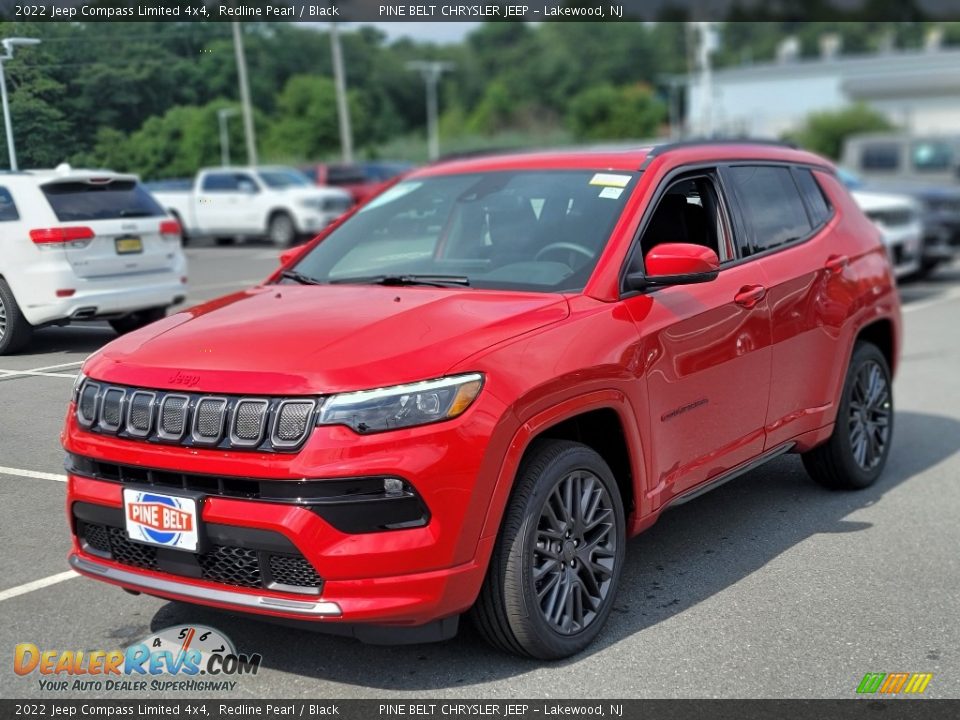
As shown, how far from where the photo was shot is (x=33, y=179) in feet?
18.2

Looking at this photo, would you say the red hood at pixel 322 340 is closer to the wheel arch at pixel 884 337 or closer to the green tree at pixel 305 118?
the wheel arch at pixel 884 337

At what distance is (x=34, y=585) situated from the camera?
470 centimetres

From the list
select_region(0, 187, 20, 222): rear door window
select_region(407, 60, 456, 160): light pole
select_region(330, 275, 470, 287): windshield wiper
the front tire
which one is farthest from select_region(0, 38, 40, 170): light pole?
select_region(407, 60, 456, 160): light pole

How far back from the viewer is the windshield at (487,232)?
476cm

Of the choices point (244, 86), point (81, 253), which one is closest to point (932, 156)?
point (244, 86)

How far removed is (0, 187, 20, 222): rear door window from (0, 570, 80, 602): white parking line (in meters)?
1.64

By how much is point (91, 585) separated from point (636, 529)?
2.25 metres

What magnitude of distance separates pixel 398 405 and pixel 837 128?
196 feet

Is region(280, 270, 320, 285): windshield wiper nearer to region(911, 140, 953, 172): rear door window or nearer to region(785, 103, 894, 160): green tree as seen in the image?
region(911, 140, 953, 172): rear door window

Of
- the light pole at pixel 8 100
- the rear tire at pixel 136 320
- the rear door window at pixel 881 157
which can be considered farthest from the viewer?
the rear door window at pixel 881 157

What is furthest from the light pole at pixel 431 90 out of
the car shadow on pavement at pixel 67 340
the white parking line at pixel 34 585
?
the white parking line at pixel 34 585

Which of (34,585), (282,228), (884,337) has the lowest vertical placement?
(282,228)

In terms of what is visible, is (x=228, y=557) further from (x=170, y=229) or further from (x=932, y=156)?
(x=932, y=156)

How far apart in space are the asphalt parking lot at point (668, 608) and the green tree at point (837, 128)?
183 ft
